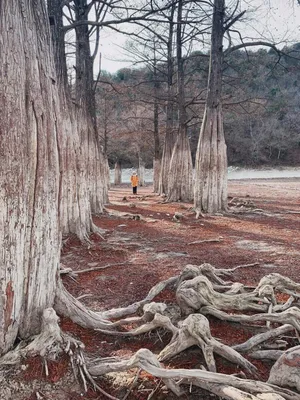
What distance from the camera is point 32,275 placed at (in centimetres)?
276

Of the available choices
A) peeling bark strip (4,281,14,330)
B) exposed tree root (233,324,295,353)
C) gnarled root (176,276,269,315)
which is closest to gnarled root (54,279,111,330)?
peeling bark strip (4,281,14,330)

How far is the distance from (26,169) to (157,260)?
12.0 feet

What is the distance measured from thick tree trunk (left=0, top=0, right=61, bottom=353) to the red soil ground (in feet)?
1.45

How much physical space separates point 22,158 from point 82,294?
227cm

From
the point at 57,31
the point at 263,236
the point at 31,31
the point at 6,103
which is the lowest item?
the point at 263,236

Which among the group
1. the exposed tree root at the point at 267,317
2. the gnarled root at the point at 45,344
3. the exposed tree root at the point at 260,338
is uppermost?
the gnarled root at the point at 45,344

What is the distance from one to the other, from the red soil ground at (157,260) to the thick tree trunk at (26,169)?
44cm

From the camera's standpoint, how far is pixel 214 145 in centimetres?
1123

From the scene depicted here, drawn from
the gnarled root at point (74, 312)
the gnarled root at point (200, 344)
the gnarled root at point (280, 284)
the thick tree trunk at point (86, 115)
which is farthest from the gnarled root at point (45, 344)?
the thick tree trunk at point (86, 115)

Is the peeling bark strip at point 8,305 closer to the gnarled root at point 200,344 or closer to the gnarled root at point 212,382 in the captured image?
the gnarled root at point 212,382

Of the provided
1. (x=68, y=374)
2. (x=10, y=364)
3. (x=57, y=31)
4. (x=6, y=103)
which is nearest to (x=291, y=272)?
(x=68, y=374)

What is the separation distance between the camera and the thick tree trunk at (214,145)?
36.8 ft

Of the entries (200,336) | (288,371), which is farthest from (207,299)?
(288,371)

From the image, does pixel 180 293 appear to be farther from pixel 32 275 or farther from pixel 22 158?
pixel 22 158
